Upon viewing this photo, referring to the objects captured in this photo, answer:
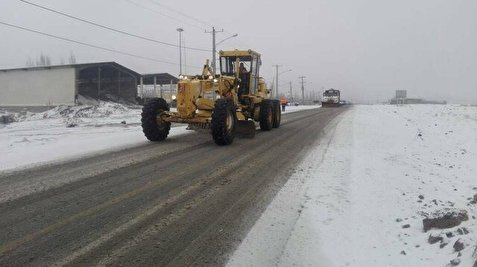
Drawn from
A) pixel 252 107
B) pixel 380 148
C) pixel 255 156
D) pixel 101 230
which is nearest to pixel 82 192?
pixel 101 230

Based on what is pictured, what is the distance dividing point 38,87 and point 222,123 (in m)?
41.8

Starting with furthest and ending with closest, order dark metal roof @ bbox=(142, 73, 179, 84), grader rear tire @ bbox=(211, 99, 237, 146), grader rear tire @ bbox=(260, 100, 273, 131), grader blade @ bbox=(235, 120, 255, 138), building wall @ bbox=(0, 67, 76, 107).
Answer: dark metal roof @ bbox=(142, 73, 179, 84) < building wall @ bbox=(0, 67, 76, 107) < grader rear tire @ bbox=(260, 100, 273, 131) < grader blade @ bbox=(235, 120, 255, 138) < grader rear tire @ bbox=(211, 99, 237, 146)

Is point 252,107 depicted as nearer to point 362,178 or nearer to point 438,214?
point 362,178

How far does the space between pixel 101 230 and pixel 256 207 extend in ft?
7.44

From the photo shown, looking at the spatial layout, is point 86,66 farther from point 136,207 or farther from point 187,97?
point 136,207

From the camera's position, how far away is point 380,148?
42.8 feet

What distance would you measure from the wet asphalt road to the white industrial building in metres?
38.1

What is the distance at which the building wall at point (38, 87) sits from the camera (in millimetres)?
45281

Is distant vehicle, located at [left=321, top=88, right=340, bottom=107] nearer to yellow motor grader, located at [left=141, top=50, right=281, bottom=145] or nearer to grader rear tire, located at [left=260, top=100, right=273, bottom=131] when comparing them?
grader rear tire, located at [left=260, top=100, right=273, bottom=131]

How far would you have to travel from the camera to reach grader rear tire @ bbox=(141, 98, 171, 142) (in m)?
13.4

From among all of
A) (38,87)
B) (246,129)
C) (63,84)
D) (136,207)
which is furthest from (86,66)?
(136,207)

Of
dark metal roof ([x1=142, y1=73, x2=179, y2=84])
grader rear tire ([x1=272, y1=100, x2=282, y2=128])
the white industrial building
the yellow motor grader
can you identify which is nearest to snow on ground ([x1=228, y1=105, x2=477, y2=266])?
the yellow motor grader

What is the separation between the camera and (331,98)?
64812mm

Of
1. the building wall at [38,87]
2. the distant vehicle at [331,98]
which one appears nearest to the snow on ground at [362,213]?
the building wall at [38,87]
